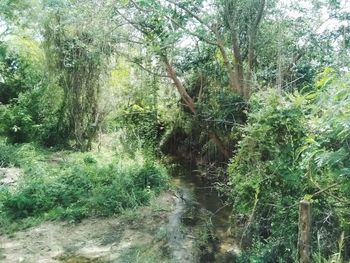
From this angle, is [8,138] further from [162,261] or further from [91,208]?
[162,261]

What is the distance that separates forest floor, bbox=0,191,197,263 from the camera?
5625 millimetres

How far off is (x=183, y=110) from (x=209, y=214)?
504 cm

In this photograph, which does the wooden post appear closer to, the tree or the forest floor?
the forest floor

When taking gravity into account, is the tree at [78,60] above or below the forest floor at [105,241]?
above

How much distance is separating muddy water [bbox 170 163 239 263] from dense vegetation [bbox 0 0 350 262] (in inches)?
12.8

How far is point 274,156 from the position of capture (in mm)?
5164

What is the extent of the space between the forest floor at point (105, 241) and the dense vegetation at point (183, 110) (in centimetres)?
34

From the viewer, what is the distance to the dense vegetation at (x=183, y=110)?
466 centimetres

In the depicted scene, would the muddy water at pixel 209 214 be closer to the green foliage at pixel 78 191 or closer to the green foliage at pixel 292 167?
the green foliage at pixel 292 167

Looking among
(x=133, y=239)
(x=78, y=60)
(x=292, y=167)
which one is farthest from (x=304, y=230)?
(x=78, y=60)

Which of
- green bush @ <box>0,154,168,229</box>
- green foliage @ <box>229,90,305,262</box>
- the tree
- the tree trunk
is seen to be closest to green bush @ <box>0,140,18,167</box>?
green bush @ <box>0,154,168,229</box>

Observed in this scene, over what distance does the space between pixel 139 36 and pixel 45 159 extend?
435 centimetres

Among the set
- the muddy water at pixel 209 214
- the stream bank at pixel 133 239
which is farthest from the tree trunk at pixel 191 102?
A: the stream bank at pixel 133 239

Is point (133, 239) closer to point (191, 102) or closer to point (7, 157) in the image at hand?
point (191, 102)
